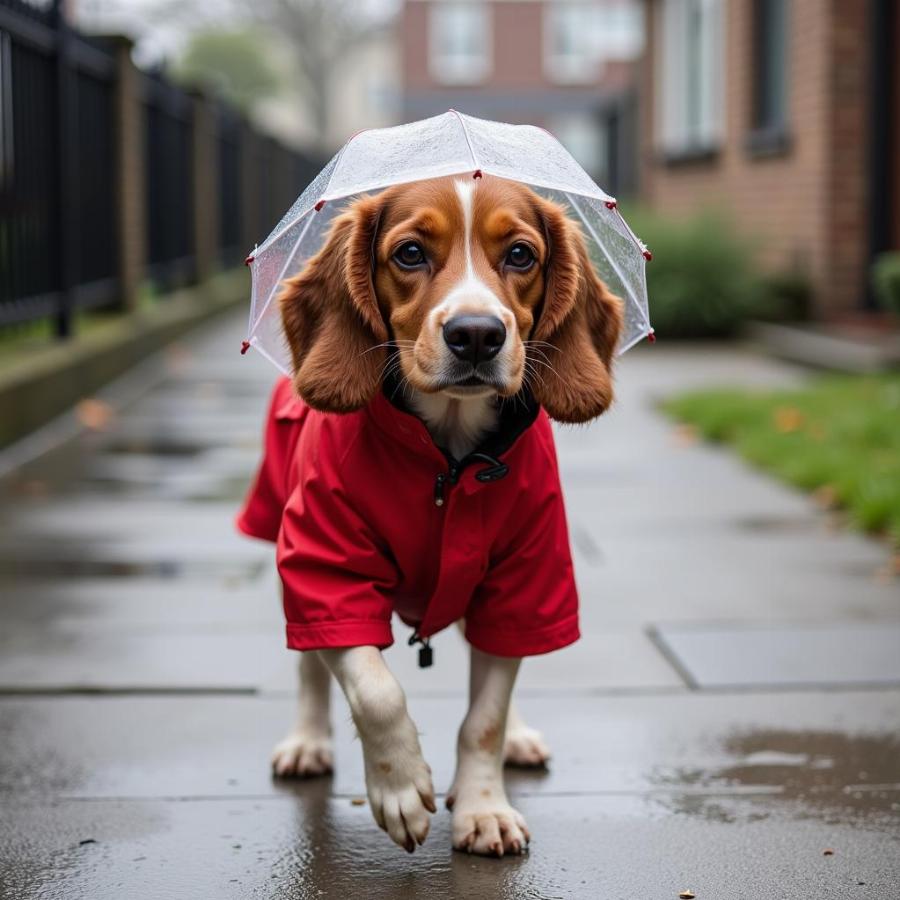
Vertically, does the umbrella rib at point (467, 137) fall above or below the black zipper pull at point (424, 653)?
above

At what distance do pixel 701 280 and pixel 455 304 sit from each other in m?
12.8

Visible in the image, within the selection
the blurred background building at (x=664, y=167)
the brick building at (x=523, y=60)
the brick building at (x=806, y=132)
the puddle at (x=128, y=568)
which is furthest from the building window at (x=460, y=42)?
the puddle at (x=128, y=568)

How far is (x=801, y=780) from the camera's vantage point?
3.71m

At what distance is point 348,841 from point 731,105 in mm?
14721

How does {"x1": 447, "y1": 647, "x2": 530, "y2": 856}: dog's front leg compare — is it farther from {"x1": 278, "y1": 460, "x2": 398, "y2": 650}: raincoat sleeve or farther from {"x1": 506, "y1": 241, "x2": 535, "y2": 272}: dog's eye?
{"x1": 506, "y1": 241, "x2": 535, "y2": 272}: dog's eye

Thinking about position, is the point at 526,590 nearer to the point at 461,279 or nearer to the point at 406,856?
the point at 406,856

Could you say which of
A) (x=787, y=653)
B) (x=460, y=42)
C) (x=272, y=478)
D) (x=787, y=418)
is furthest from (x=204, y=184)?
(x=460, y=42)

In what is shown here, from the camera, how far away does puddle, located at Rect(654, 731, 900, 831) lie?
11.5 ft

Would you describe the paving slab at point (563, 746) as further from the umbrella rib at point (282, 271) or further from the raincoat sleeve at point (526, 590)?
the umbrella rib at point (282, 271)

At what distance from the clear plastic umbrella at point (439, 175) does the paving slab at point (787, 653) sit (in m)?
1.38

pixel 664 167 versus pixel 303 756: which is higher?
pixel 664 167

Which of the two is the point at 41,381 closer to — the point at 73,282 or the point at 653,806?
the point at 73,282

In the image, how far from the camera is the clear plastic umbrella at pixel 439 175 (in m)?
3.10

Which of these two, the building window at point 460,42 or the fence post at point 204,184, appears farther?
the building window at point 460,42
